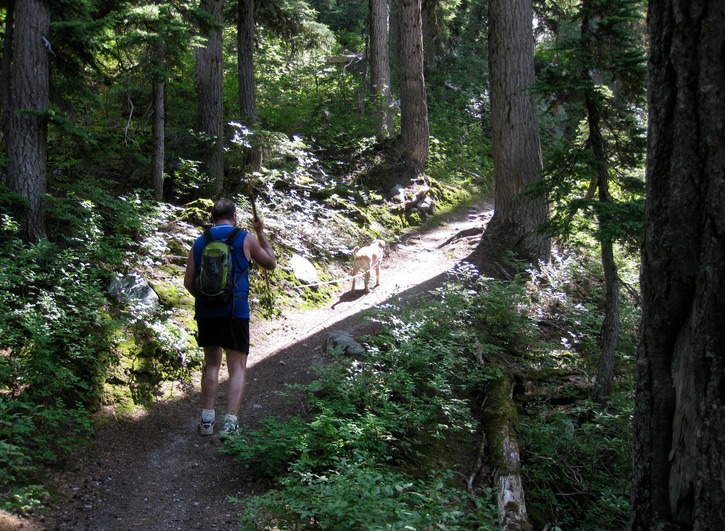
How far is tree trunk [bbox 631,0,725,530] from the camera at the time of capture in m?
2.12

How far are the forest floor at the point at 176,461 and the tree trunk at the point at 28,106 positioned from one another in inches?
109

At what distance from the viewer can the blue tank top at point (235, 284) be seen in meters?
Result: 4.94

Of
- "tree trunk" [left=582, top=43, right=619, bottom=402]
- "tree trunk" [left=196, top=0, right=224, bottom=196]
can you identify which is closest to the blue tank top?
"tree trunk" [left=582, top=43, right=619, bottom=402]

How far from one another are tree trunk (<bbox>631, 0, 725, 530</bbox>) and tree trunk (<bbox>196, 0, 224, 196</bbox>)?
8878 mm

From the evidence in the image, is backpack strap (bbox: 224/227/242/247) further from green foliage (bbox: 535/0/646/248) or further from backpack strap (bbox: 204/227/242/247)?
green foliage (bbox: 535/0/646/248)

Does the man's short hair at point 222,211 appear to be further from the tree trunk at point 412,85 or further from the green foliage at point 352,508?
the tree trunk at point 412,85

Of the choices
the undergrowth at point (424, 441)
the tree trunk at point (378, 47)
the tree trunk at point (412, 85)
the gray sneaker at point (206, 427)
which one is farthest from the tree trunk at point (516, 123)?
the gray sneaker at point (206, 427)

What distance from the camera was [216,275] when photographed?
4828 millimetres

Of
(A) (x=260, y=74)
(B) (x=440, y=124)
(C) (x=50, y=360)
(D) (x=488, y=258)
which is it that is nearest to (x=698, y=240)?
(C) (x=50, y=360)

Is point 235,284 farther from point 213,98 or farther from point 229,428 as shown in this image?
point 213,98

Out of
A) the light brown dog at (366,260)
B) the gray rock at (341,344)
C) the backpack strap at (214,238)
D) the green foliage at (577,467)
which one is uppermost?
the backpack strap at (214,238)

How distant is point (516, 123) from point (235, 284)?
7.88m

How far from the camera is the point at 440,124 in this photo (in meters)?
22.3

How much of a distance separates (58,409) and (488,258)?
319 inches
